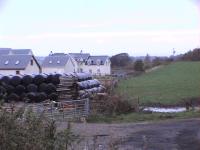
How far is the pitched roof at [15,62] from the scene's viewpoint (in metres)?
64.1

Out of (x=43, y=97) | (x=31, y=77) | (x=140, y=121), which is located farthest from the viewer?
(x=31, y=77)

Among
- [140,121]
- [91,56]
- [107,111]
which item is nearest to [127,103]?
[107,111]

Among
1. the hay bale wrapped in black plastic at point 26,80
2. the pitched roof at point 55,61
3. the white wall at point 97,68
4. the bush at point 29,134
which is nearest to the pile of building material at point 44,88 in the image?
the hay bale wrapped in black plastic at point 26,80

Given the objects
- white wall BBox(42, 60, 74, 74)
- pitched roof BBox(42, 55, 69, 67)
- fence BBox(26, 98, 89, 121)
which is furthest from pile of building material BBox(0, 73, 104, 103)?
pitched roof BBox(42, 55, 69, 67)

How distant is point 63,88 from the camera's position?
26.7m

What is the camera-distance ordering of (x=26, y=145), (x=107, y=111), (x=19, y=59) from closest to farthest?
(x=26, y=145) → (x=107, y=111) → (x=19, y=59)

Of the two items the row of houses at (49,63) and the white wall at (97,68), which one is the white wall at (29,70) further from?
the white wall at (97,68)

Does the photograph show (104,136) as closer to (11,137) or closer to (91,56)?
(11,137)

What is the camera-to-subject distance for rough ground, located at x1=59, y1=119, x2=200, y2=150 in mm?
12352

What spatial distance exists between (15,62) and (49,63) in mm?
15539

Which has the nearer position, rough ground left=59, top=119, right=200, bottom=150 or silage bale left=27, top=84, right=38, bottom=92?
rough ground left=59, top=119, right=200, bottom=150

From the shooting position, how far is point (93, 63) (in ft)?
314

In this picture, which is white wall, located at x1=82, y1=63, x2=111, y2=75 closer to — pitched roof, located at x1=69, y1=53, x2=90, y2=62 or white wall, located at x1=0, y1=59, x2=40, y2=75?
pitched roof, located at x1=69, y1=53, x2=90, y2=62

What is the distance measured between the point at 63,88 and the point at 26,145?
22.8 metres
